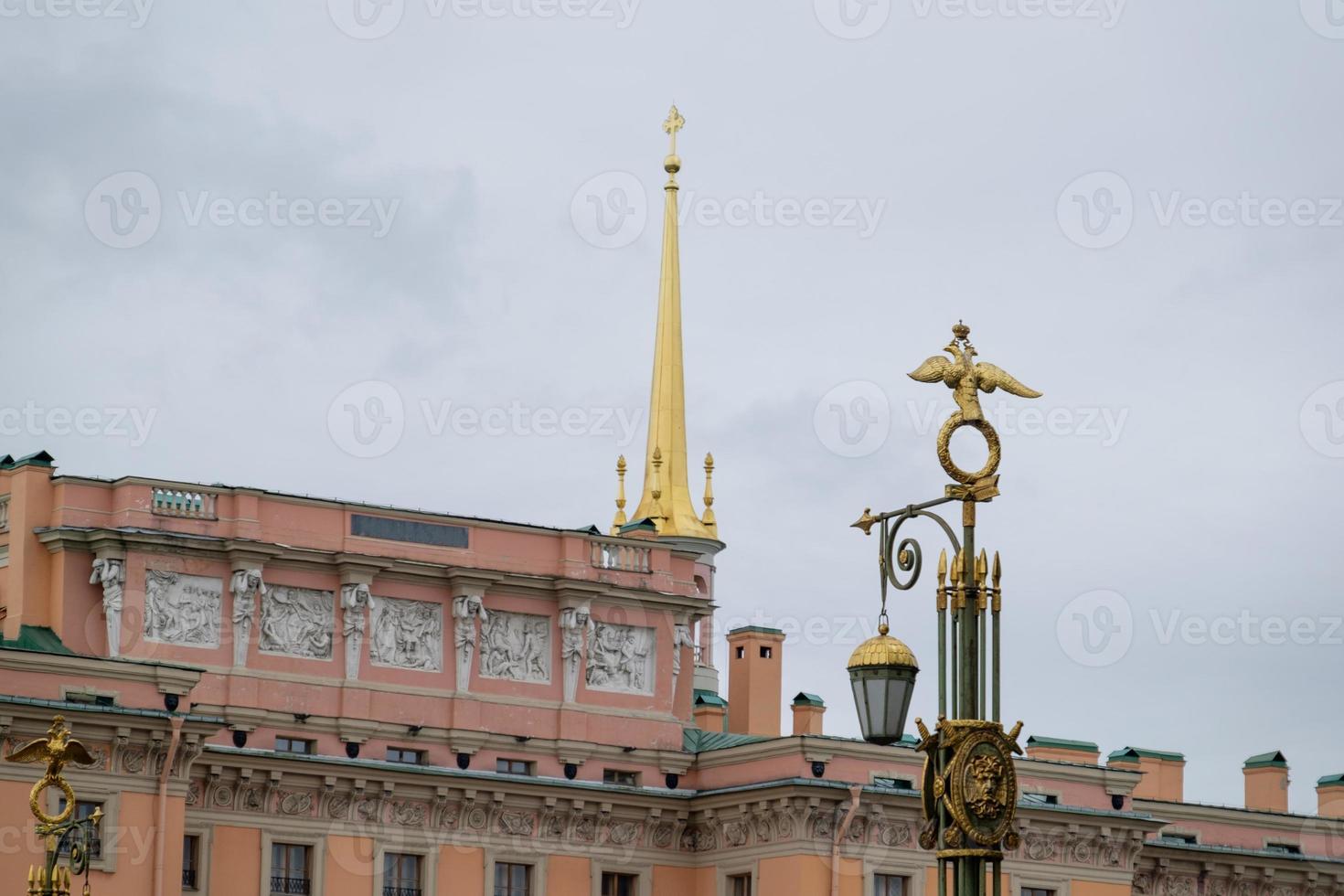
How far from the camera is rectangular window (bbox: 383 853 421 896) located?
50.7m

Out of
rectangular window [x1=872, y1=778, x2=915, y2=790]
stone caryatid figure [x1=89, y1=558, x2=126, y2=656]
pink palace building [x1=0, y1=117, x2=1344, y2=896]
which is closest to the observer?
pink palace building [x1=0, y1=117, x2=1344, y2=896]

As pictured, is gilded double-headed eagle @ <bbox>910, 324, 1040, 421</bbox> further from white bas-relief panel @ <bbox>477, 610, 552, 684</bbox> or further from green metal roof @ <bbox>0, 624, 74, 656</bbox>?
white bas-relief panel @ <bbox>477, 610, 552, 684</bbox>

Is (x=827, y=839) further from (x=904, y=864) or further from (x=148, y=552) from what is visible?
(x=148, y=552)

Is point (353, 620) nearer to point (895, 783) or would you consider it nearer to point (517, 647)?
point (517, 647)

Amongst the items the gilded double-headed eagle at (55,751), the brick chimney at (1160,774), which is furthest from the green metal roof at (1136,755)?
the gilded double-headed eagle at (55,751)

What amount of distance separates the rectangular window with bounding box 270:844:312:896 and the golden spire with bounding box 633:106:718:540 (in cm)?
2283

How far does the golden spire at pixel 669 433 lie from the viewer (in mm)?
71438

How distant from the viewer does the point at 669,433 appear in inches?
2830

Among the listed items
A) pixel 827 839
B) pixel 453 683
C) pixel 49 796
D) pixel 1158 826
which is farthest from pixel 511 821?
pixel 1158 826

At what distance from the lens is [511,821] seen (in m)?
52.1

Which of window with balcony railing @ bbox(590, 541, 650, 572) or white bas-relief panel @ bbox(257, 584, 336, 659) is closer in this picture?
white bas-relief panel @ bbox(257, 584, 336, 659)

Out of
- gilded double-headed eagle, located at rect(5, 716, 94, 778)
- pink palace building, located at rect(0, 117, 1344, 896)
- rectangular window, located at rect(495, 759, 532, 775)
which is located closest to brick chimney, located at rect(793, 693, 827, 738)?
pink palace building, located at rect(0, 117, 1344, 896)

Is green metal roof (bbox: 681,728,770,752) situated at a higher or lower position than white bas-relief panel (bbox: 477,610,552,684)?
lower

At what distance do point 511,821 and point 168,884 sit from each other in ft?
26.3
